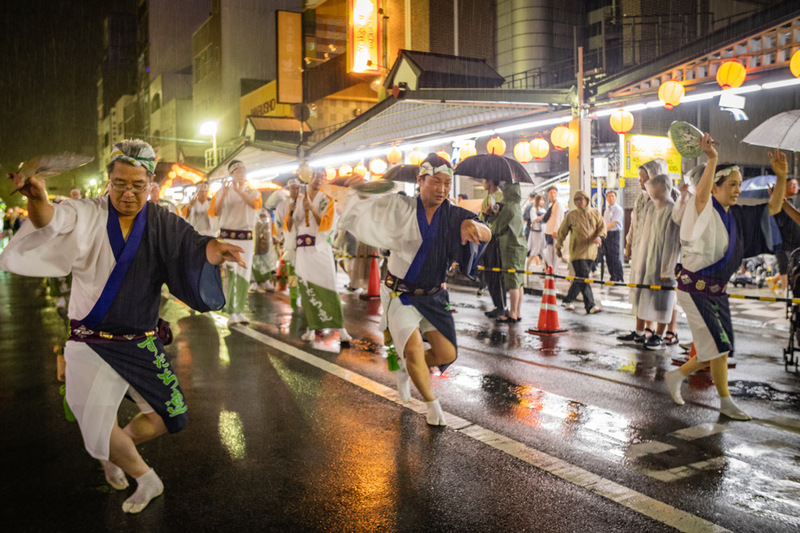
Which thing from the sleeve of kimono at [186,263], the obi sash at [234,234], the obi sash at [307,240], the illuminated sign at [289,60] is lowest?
the sleeve of kimono at [186,263]

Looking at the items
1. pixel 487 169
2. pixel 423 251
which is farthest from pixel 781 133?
pixel 487 169

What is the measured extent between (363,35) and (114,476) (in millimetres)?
21080

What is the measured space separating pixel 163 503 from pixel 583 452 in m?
2.64

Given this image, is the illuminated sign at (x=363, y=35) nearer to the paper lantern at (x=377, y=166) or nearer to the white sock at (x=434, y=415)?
the paper lantern at (x=377, y=166)

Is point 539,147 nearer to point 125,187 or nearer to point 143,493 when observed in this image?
point 125,187

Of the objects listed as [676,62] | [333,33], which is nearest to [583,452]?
[676,62]

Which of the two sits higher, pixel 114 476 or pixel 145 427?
pixel 145 427

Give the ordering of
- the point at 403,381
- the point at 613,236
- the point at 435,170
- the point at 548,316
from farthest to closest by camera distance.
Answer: the point at 613,236 → the point at 548,316 → the point at 403,381 → the point at 435,170

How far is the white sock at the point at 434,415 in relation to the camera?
5.18 m

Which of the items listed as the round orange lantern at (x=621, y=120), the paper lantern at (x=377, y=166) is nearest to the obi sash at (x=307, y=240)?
the round orange lantern at (x=621, y=120)

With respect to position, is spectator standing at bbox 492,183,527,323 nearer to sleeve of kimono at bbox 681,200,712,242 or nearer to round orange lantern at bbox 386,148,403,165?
sleeve of kimono at bbox 681,200,712,242

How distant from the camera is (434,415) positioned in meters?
5.20

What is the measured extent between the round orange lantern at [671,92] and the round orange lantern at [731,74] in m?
0.79

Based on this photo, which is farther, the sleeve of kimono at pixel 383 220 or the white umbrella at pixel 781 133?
the white umbrella at pixel 781 133
